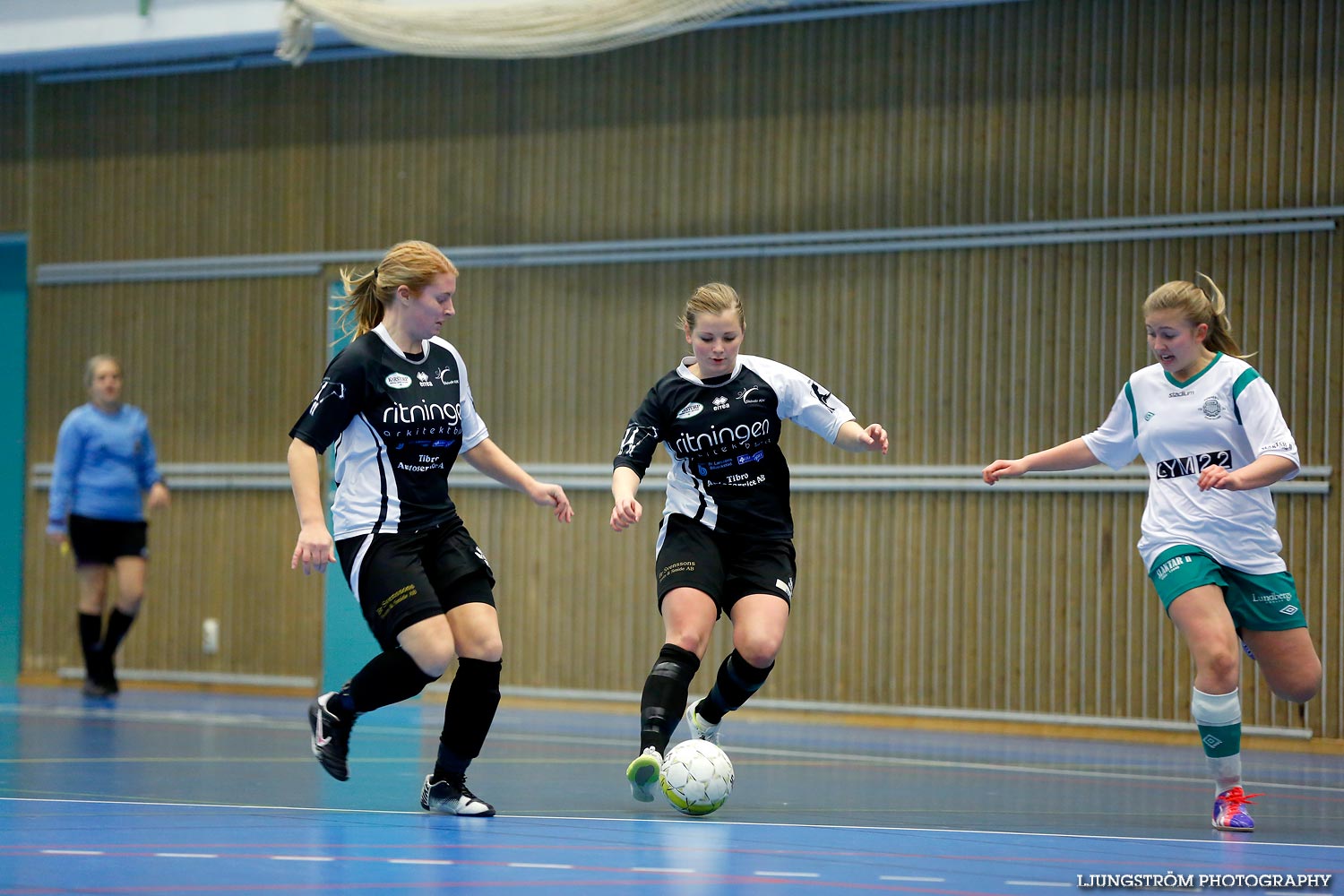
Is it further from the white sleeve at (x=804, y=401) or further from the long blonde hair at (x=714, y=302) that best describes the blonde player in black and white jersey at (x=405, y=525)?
the white sleeve at (x=804, y=401)

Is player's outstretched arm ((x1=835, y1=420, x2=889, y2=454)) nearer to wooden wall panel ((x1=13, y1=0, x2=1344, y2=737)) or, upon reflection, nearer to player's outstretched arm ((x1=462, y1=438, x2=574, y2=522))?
player's outstretched arm ((x1=462, y1=438, x2=574, y2=522))

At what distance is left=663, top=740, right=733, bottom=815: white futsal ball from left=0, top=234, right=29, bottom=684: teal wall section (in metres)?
8.66

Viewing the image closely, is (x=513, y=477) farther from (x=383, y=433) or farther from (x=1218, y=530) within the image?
(x=1218, y=530)

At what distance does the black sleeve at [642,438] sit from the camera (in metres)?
5.41

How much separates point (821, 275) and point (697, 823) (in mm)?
5762

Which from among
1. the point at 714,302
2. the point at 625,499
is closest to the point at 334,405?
the point at 625,499

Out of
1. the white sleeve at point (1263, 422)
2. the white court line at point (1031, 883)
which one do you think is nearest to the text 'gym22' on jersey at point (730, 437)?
the white sleeve at point (1263, 422)

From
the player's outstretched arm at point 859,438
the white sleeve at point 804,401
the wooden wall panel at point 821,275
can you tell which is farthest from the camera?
the wooden wall panel at point 821,275

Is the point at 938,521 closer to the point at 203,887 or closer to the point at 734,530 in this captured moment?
the point at 734,530

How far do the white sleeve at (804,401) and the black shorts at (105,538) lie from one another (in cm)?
594

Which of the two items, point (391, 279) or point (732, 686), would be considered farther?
A: point (732, 686)

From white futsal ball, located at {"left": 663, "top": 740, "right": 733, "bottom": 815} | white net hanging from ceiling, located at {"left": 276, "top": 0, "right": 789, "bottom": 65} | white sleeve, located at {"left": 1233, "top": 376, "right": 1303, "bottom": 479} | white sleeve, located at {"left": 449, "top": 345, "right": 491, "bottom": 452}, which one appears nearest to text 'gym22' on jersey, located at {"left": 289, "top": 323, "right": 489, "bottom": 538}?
white sleeve, located at {"left": 449, "top": 345, "right": 491, "bottom": 452}

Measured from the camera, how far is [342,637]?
9.12 meters

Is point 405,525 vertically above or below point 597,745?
above
